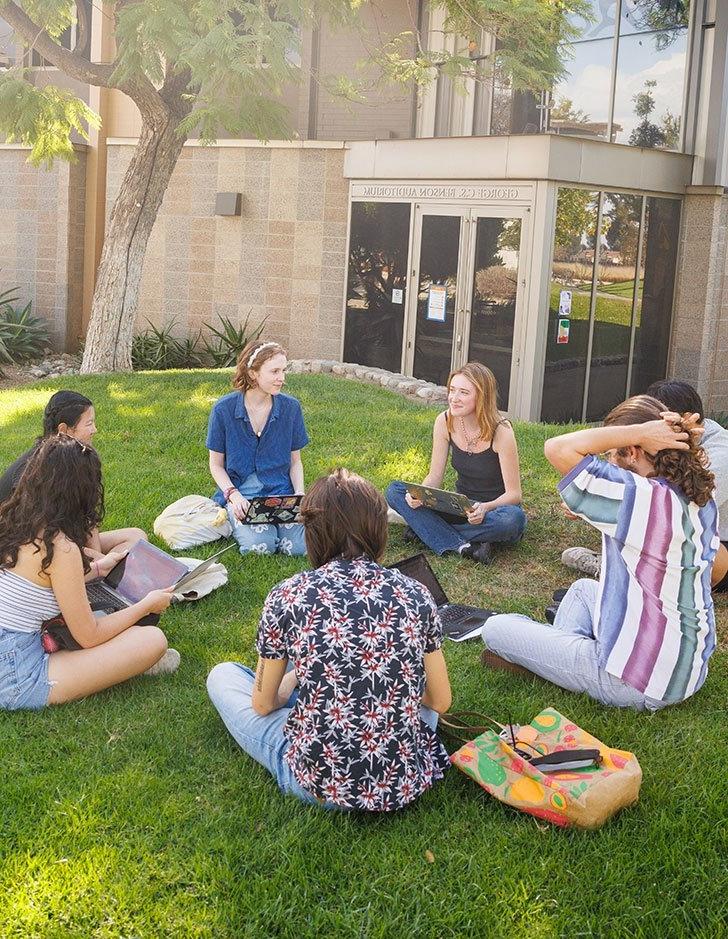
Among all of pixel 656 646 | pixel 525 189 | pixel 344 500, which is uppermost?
pixel 525 189

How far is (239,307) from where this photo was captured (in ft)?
55.7

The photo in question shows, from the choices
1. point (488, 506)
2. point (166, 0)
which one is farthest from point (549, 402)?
point (488, 506)

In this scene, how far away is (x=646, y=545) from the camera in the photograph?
4375mm

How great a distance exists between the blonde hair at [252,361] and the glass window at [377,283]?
27.1 ft

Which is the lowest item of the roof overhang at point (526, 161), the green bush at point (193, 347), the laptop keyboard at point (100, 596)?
the laptop keyboard at point (100, 596)

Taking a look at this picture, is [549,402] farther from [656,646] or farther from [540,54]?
[656,646]

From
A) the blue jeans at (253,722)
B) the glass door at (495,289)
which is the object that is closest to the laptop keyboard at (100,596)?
the blue jeans at (253,722)

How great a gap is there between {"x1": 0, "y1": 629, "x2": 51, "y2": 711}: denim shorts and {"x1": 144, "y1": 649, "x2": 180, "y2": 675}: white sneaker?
514 millimetres

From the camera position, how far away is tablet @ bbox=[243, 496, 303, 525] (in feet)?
22.7

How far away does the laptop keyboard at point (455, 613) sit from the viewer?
233 inches

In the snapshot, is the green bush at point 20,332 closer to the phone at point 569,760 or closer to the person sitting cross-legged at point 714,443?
the person sitting cross-legged at point 714,443

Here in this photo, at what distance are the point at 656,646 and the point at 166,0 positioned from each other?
28.9ft

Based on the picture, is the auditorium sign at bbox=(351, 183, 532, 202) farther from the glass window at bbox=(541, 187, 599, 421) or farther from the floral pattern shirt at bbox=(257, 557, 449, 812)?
the floral pattern shirt at bbox=(257, 557, 449, 812)

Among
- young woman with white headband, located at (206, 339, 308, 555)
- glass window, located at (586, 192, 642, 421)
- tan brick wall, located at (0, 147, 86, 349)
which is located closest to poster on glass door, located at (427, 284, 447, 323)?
glass window, located at (586, 192, 642, 421)
